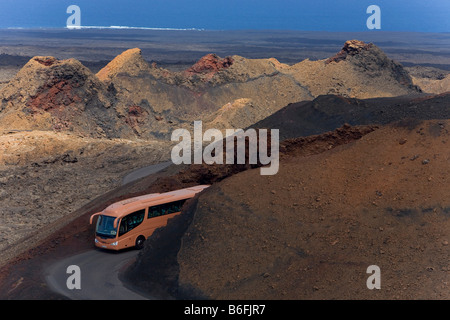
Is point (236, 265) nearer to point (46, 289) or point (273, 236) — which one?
point (273, 236)

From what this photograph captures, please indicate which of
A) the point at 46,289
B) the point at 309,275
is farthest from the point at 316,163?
the point at 46,289

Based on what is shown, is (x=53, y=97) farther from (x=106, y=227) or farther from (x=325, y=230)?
(x=325, y=230)

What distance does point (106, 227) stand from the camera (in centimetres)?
2147

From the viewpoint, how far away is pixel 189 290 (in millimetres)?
16219

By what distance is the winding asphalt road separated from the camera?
17.2 metres

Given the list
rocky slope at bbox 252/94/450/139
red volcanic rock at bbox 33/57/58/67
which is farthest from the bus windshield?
red volcanic rock at bbox 33/57/58/67

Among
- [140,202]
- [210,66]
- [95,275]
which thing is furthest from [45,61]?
[95,275]

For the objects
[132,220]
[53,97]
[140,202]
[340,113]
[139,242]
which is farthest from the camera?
[53,97]

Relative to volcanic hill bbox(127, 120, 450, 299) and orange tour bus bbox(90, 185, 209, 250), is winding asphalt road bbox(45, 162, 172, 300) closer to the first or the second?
orange tour bus bbox(90, 185, 209, 250)

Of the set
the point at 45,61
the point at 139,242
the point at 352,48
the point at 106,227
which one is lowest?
the point at 139,242

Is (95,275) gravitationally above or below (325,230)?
below

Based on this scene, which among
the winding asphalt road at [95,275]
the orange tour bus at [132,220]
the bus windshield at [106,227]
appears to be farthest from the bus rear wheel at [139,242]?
the bus windshield at [106,227]

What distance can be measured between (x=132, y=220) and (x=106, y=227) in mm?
916

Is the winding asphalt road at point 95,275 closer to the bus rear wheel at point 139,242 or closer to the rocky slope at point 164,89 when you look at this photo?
the bus rear wheel at point 139,242
